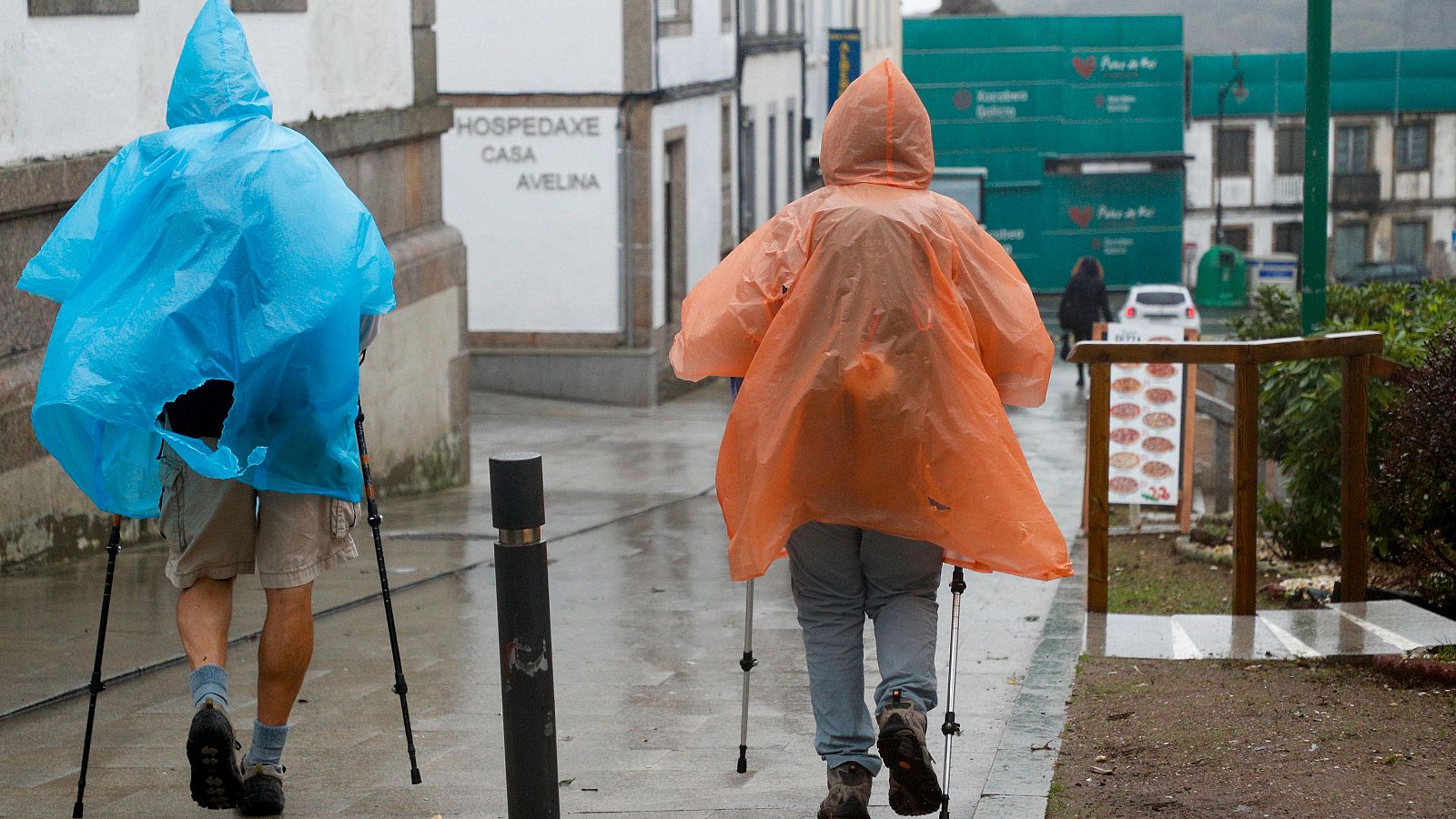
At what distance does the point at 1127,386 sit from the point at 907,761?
770 centimetres

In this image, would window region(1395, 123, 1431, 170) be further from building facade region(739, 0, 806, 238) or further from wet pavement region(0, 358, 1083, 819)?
wet pavement region(0, 358, 1083, 819)

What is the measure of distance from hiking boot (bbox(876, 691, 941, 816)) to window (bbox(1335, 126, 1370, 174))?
60.7 metres

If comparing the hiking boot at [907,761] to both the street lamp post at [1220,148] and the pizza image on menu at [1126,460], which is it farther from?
the street lamp post at [1220,148]

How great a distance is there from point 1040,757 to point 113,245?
2584 mm

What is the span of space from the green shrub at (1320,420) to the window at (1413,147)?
55.1m

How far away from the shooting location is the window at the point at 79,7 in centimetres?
800

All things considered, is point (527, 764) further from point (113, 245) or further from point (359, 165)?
point (359, 165)

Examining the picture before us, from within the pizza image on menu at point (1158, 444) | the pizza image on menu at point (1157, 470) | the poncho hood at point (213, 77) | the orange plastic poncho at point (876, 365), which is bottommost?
the pizza image on menu at point (1157, 470)

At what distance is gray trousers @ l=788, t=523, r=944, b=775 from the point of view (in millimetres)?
4133

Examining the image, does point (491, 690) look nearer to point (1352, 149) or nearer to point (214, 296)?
point (214, 296)

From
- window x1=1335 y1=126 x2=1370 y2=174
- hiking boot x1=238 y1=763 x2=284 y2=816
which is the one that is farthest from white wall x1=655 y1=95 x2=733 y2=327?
window x1=1335 y1=126 x2=1370 y2=174

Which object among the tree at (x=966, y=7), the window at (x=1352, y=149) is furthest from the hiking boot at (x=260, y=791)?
the tree at (x=966, y=7)

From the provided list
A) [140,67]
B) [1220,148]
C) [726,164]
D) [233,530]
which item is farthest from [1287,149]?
[233,530]

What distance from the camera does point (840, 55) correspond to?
116 ft
